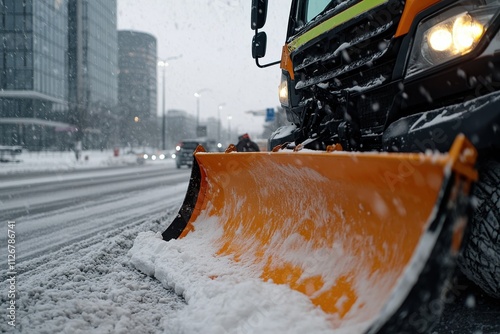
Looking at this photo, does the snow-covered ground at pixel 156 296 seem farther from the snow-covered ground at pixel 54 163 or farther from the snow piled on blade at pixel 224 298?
the snow-covered ground at pixel 54 163

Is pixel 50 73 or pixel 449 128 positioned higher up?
pixel 50 73

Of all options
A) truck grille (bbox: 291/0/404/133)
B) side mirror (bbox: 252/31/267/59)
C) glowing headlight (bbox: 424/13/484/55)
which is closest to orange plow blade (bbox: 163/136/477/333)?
truck grille (bbox: 291/0/404/133)

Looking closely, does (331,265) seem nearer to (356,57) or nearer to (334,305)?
(334,305)

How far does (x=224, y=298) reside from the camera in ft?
7.00

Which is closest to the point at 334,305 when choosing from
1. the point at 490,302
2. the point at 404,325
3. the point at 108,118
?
the point at 404,325

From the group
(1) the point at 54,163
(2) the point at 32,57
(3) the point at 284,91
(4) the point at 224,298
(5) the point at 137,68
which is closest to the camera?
(4) the point at 224,298

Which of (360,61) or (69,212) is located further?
(69,212)

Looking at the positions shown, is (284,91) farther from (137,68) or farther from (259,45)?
(137,68)

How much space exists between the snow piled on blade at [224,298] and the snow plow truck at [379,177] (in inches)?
3.5

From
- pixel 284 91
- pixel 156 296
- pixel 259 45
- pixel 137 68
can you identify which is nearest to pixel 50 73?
pixel 137 68

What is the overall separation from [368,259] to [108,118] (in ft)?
171

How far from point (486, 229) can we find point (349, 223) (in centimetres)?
65

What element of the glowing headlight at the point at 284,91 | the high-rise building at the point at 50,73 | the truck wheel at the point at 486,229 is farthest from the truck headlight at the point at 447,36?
the high-rise building at the point at 50,73

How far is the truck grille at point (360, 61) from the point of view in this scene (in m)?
2.68
